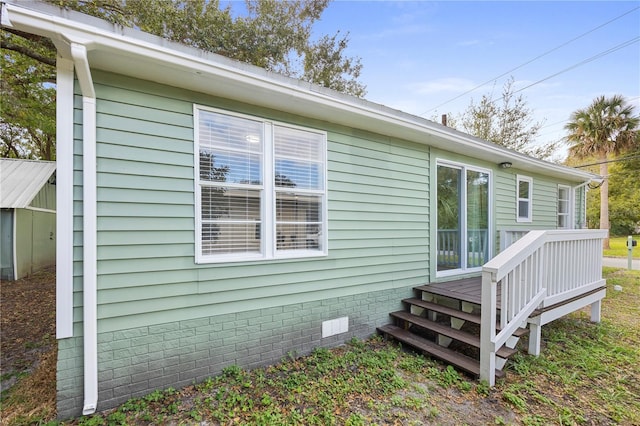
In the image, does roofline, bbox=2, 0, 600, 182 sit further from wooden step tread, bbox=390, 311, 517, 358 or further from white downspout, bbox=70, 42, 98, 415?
wooden step tread, bbox=390, 311, 517, 358

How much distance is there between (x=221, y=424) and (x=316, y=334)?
1.47 metres

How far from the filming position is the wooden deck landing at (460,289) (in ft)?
11.8

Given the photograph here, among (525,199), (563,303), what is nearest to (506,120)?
(525,199)

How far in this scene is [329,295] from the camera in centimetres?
354

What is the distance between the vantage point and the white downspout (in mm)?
2170

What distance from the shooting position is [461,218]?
5.10 metres

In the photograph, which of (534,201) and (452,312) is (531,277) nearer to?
(452,312)

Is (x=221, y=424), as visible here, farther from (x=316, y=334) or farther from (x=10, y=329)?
(x=10, y=329)

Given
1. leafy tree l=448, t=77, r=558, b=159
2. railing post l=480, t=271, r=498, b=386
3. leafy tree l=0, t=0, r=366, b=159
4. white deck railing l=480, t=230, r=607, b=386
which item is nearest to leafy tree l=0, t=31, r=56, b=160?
leafy tree l=0, t=0, r=366, b=159

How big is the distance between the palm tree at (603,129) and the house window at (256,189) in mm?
15640

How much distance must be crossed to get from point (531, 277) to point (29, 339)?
672 centimetres

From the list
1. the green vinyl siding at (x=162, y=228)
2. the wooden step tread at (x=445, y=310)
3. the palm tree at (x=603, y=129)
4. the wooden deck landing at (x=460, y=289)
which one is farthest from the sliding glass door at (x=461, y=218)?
the palm tree at (x=603, y=129)

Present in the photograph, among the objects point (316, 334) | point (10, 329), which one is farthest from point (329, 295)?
point (10, 329)

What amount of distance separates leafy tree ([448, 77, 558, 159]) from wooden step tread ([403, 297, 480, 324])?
1228 cm
